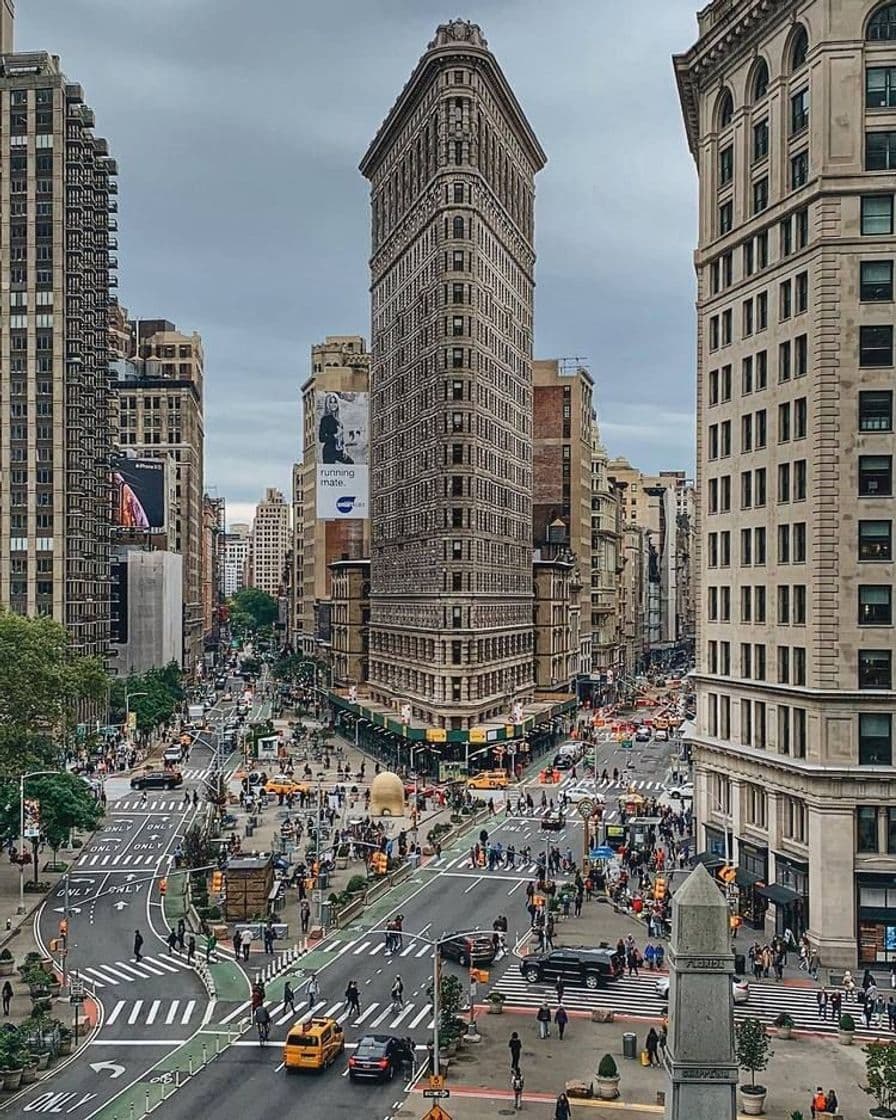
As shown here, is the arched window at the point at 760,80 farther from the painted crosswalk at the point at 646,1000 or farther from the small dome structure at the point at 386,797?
the small dome structure at the point at 386,797

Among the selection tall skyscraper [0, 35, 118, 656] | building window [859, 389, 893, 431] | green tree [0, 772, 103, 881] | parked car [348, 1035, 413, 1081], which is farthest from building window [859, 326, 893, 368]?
tall skyscraper [0, 35, 118, 656]

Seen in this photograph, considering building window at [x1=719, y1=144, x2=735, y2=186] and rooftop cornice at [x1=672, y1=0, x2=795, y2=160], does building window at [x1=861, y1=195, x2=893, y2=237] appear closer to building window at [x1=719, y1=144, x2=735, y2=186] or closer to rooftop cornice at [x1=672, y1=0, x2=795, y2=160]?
rooftop cornice at [x1=672, y1=0, x2=795, y2=160]

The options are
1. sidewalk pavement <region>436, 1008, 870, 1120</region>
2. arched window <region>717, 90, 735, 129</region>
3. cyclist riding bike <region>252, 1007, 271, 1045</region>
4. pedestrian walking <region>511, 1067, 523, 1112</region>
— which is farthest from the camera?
arched window <region>717, 90, 735, 129</region>

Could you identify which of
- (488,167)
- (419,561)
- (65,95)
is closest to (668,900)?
(419,561)

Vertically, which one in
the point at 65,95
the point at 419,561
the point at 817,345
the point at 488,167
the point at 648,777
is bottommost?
the point at 648,777

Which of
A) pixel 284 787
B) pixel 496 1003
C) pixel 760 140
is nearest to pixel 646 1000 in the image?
pixel 496 1003

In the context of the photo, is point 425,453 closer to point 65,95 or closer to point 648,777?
point 648,777
